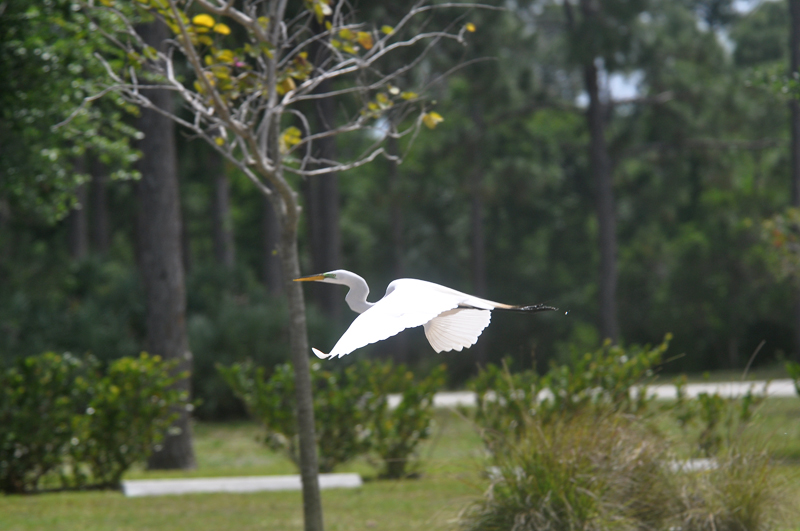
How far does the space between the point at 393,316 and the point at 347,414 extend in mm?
5906

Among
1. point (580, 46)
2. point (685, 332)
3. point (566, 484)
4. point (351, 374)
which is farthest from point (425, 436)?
point (685, 332)

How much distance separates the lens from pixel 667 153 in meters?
19.8

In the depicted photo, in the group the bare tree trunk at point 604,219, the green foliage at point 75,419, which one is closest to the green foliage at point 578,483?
the green foliage at point 75,419

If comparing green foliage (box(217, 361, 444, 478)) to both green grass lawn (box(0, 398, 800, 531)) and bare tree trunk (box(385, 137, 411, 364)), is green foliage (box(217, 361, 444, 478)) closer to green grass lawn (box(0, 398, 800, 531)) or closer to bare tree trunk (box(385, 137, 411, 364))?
green grass lawn (box(0, 398, 800, 531))

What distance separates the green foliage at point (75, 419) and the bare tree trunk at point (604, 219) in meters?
12.0

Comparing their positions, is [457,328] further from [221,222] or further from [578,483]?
[221,222]

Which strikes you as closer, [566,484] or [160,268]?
[566,484]

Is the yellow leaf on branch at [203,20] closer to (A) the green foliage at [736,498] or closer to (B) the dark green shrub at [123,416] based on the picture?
(B) the dark green shrub at [123,416]

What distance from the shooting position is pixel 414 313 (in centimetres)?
219

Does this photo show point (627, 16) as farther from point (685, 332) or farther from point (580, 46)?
point (685, 332)

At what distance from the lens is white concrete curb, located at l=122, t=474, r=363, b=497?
7.54 m

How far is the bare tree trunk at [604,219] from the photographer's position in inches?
715

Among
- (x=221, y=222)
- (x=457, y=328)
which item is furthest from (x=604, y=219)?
(x=457, y=328)

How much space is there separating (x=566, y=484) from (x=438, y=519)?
39.1 inches
